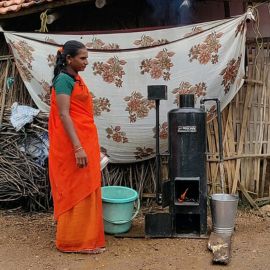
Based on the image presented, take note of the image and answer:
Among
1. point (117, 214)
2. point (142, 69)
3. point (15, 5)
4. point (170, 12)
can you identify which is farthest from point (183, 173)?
point (15, 5)

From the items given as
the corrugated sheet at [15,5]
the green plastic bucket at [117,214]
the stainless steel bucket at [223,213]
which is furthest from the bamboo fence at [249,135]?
the corrugated sheet at [15,5]

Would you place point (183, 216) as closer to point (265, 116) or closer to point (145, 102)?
point (145, 102)

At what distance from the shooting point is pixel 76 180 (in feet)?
14.9

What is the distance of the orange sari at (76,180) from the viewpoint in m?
4.52

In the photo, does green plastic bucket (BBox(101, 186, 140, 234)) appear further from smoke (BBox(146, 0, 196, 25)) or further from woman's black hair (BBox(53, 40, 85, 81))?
smoke (BBox(146, 0, 196, 25))

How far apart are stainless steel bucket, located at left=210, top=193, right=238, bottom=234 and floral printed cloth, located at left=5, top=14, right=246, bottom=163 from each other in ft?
4.16

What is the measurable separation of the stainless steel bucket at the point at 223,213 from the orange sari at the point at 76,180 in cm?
120

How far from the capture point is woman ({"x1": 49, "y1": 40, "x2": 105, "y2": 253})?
441 centimetres

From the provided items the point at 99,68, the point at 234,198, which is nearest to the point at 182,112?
the point at 234,198

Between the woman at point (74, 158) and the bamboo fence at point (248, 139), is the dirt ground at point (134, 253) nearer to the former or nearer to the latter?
the woman at point (74, 158)

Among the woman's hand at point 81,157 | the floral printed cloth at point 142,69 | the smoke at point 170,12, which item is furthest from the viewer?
the smoke at point 170,12

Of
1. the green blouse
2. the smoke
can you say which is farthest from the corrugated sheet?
the green blouse

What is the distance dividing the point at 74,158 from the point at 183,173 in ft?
3.81

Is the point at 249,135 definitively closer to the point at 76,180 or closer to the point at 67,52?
the point at 76,180
